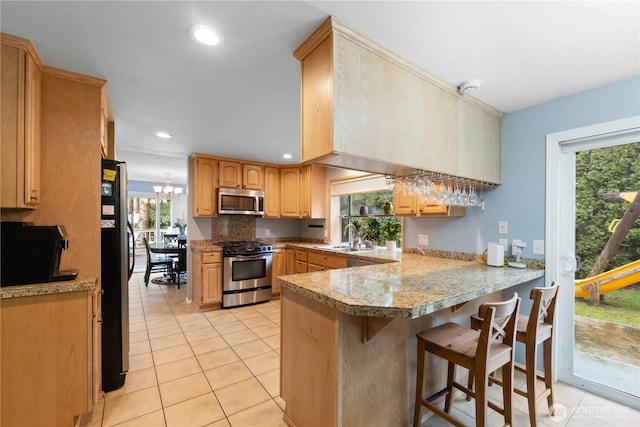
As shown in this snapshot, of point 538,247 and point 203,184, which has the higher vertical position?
point 203,184

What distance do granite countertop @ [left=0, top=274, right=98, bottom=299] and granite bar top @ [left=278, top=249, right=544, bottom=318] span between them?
117cm

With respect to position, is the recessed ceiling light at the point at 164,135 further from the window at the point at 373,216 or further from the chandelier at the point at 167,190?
the chandelier at the point at 167,190

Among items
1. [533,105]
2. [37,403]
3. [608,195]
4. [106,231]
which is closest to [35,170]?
[106,231]

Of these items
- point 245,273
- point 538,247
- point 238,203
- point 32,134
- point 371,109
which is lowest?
point 245,273

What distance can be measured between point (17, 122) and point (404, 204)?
3.12 meters

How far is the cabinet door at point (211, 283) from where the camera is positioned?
405cm

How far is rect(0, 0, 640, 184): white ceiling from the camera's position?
4.51 ft

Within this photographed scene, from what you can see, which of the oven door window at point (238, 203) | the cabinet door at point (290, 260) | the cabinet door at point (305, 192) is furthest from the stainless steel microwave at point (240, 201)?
the cabinet door at point (290, 260)

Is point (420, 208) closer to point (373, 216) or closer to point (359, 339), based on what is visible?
point (373, 216)

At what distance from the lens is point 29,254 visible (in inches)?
65.0

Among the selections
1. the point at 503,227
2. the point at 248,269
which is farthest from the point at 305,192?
the point at 503,227

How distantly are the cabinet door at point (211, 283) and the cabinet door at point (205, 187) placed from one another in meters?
0.85

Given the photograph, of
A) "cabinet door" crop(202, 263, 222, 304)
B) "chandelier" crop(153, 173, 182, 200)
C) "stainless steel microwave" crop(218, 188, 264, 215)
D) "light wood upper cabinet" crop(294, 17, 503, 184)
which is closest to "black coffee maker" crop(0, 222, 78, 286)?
"light wood upper cabinet" crop(294, 17, 503, 184)

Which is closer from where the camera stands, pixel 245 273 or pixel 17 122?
pixel 17 122
